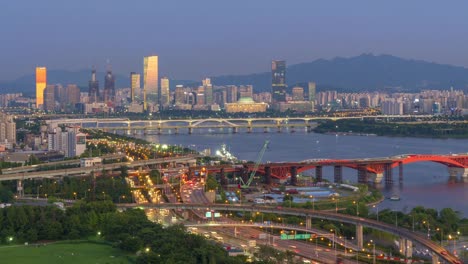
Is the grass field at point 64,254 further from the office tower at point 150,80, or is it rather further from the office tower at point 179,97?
the office tower at point 179,97

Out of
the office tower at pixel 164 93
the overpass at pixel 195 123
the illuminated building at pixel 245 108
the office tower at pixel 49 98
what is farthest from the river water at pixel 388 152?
the office tower at pixel 164 93

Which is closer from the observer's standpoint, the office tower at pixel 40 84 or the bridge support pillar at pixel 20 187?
the bridge support pillar at pixel 20 187

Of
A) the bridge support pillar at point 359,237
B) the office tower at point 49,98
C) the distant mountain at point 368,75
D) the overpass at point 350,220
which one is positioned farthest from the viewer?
the distant mountain at point 368,75

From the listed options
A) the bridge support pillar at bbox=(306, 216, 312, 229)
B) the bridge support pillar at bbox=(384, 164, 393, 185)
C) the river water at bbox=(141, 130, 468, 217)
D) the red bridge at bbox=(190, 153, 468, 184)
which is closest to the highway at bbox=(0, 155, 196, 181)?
the red bridge at bbox=(190, 153, 468, 184)

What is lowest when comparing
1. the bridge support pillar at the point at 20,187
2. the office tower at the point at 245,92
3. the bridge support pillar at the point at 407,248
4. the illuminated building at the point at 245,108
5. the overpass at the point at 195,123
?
the bridge support pillar at the point at 407,248

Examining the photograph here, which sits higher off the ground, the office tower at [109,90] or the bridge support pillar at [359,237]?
the office tower at [109,90]
